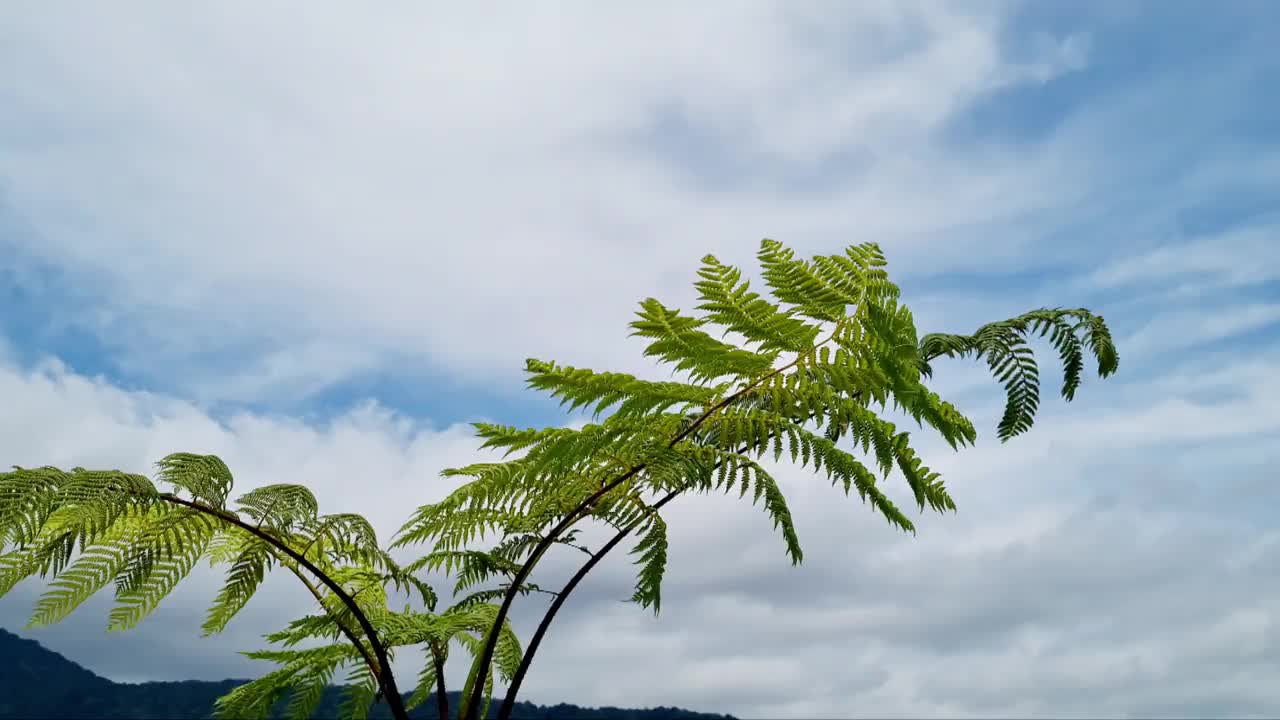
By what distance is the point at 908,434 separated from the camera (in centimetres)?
290

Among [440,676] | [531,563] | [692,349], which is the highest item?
[692,349]

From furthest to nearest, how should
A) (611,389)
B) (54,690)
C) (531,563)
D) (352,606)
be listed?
(54,690) → (531,563) → (352,606) → (611,389)

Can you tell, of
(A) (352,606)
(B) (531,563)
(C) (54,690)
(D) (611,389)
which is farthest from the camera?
(C) (54,690)

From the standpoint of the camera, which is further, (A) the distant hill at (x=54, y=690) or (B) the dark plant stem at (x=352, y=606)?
(A) the distant hill at (x=54, y=690)

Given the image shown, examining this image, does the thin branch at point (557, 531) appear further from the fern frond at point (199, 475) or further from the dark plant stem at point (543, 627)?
the fern frond at point (199, 475)

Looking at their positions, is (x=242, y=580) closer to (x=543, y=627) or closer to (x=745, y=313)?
(x=543, y=627)

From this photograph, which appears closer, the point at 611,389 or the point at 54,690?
the point at 611,389

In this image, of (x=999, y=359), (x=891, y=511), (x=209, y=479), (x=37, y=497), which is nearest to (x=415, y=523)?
(x=209, y=479)

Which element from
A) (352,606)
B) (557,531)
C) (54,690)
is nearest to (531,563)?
(557,531)

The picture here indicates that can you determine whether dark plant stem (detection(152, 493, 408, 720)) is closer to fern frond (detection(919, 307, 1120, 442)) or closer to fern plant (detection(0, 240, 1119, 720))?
fern plant (detection(0, 240, 1119, 720))

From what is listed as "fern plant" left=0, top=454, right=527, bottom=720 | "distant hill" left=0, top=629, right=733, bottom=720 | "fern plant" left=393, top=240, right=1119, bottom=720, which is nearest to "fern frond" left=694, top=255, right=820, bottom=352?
"fern plant" left=393, top=240, right=1119, bottom=720

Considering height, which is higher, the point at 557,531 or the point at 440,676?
the point at 557,531

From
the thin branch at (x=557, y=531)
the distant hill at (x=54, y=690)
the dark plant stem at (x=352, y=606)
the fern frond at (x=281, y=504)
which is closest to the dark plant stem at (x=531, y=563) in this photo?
the thin branch at (x=557, y=531)

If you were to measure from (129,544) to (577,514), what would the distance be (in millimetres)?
1541
